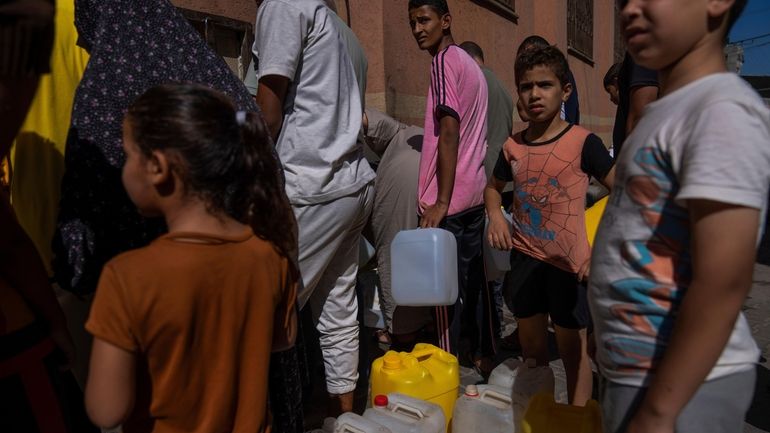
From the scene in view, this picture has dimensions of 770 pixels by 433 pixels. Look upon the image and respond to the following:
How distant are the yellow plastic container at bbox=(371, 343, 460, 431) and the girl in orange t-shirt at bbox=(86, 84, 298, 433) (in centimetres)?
115

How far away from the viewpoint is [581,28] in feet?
46.8

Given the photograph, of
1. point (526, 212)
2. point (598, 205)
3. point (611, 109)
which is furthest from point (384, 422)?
point (611, 109)

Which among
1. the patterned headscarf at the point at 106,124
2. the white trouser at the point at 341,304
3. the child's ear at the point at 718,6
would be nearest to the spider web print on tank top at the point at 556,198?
the white trouser at the point at 341,304

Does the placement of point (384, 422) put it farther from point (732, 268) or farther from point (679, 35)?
point (679, 35)

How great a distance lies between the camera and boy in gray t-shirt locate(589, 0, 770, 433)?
1.08 meters

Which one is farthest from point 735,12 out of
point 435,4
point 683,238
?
point 435,4

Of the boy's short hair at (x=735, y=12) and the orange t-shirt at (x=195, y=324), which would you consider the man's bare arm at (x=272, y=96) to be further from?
the boy's short hair at (x=735, y=12)

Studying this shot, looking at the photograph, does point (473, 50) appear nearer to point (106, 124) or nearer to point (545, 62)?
point (545, 62)

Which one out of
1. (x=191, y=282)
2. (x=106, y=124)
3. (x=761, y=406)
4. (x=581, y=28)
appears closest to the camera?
(x=191, y=282)

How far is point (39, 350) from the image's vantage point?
52.7 inches

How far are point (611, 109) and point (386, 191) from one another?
49.4 feet

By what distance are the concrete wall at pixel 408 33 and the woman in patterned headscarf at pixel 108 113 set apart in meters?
2.93

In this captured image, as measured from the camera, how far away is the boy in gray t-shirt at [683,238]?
1.08m

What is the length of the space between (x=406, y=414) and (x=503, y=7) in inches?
315
